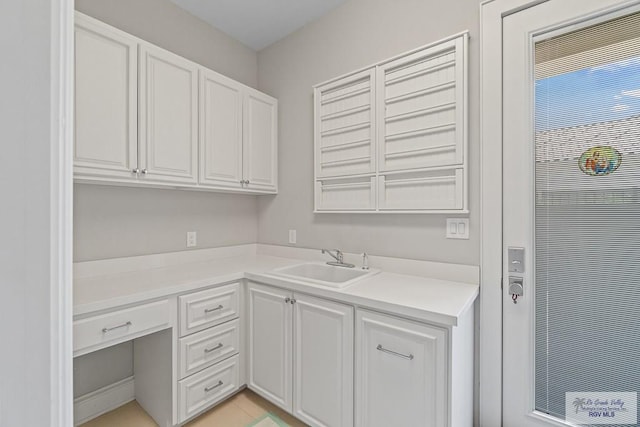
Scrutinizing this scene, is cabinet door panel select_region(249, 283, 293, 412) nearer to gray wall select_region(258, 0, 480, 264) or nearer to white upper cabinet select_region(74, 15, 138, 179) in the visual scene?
gray wall select_region(258, 0, 480, 264)

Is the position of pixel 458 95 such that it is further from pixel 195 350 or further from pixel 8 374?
pixel 195 350

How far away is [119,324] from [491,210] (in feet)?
6.55

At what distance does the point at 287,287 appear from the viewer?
1.70 meters

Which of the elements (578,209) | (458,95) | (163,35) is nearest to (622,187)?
(578,209)

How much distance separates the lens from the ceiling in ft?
7.18

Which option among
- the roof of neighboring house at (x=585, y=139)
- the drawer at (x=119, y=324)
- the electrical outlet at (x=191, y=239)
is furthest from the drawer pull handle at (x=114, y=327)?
the roof of neighboring house at (x=585, y=139)

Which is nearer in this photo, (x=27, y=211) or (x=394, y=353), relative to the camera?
(x=27, y=211)

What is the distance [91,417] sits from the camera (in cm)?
176

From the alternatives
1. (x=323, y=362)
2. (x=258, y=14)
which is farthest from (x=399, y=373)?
(x=258, y=14)

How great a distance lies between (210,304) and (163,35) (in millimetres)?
1990

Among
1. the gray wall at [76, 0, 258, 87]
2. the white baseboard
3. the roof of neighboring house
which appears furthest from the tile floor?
the gray wall at [76, 0, 258, 87]

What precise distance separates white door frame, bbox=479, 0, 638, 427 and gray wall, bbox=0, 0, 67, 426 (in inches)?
68.4

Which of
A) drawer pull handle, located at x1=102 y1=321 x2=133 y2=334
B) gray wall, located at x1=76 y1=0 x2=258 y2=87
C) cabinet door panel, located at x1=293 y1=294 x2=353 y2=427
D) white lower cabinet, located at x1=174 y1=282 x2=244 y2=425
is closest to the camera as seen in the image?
drawer pull handle, located at x1=102 y1=321 x2=133 y2=334

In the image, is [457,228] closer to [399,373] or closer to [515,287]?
[515,287]
